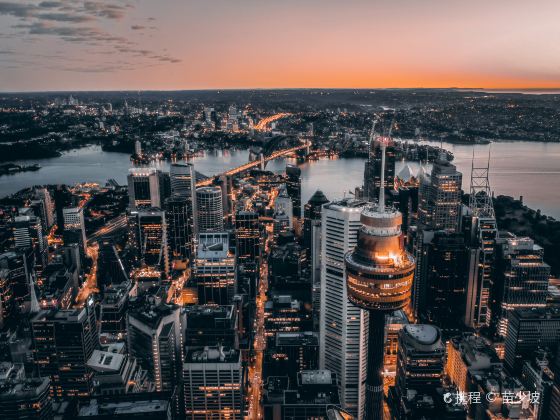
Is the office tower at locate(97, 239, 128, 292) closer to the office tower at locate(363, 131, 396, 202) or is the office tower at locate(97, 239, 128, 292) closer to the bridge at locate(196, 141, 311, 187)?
the bridge at locate(196, 141, 311, 187)

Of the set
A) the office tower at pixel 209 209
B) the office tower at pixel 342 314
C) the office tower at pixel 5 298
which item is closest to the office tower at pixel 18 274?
the office tower at pixel 5 298

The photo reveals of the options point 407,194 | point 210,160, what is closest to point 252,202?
point 407,194

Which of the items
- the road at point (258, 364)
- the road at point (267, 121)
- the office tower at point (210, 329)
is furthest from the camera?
the road at point (267, 121)

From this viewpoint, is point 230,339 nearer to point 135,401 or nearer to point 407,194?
point 135,401

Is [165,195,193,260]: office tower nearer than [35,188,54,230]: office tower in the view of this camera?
Yes

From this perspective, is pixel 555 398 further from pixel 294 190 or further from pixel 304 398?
pixel 294 190

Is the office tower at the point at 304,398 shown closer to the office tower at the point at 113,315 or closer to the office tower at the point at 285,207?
the office tower at the point at 113,315

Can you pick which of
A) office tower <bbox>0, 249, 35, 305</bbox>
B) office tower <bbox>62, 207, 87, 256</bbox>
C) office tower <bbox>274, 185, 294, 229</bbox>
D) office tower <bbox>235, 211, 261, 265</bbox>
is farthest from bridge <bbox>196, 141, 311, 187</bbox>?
office tower <bbox>0, 249, 35, 305</bbox>
